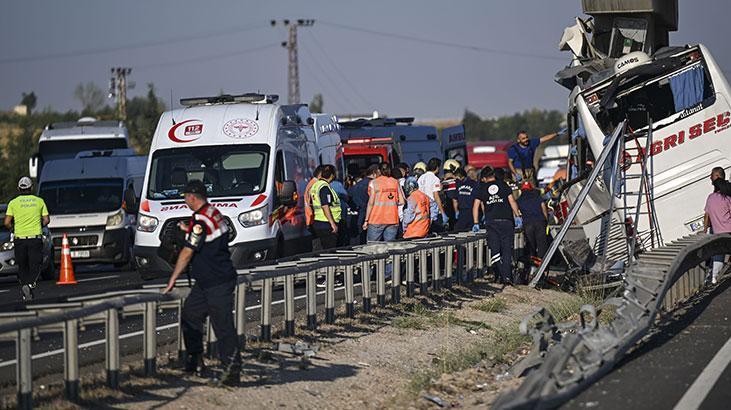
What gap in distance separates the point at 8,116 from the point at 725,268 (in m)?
77.1

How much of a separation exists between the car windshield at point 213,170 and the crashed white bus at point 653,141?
4968 mm

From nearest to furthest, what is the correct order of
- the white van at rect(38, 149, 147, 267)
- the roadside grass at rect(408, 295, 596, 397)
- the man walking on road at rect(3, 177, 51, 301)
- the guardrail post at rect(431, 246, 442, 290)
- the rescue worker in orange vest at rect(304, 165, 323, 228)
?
1. the roadside grass at rect(408, 295, 596, 397)
2. the guardrail post at rect(431, 246, 442, 290)
3. the man walking on road at rect(3, 177, 51, 301)
4. the rescue worker in orange vest at rect(304, 165, 323, 228)
5. the white van at rect(38, 149, 147, 267)

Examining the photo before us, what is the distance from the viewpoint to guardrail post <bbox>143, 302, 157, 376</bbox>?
37.6ft

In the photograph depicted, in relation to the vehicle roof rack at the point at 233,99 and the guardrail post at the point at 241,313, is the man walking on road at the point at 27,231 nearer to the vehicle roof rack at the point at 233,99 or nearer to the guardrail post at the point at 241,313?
the vehicle roof rack at the point at 233,99

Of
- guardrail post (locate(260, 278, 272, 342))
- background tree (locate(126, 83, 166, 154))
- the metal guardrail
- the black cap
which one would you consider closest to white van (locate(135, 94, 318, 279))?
the metal guardrail

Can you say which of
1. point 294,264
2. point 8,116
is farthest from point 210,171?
point 8,116

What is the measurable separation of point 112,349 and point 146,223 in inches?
413

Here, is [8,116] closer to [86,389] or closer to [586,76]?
[586,76]

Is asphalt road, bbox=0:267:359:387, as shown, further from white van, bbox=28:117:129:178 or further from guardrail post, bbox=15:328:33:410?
white van, bbox=28:117:129:178

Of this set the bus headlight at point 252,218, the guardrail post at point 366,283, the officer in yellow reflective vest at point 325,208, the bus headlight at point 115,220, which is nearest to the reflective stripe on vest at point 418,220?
the officer in yellow reflective vest at point 325,208

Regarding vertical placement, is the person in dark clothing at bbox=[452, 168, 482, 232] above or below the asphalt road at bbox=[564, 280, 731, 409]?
above

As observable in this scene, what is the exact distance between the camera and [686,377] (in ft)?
37.8

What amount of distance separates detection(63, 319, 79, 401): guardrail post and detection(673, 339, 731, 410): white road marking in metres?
4.49

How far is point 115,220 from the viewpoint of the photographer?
29.0 meters
